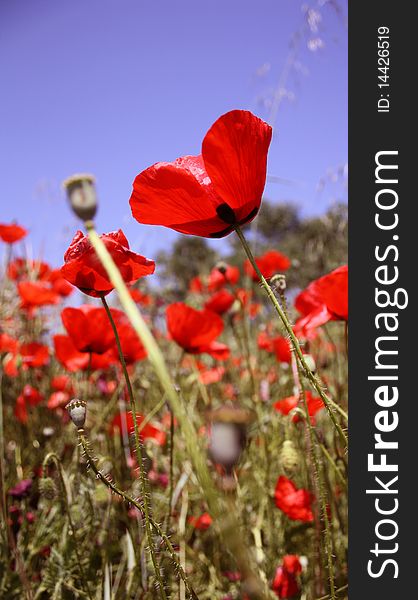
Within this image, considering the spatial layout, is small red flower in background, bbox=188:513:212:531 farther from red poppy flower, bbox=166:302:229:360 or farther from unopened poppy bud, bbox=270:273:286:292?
unopened poppy bud, bbox=270:273:286:292

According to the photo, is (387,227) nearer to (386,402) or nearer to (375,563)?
(386,402)

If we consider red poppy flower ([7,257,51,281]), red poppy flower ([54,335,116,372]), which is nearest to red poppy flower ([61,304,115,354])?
red poppy flower ([54,335,116,372])

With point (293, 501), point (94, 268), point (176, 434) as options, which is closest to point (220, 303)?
point (176, 434)

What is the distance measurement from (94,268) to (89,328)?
48 cm

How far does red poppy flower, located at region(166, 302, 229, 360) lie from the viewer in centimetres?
135

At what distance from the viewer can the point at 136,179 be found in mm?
617

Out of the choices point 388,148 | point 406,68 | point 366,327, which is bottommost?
point 366,327

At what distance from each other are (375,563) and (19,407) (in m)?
1.34

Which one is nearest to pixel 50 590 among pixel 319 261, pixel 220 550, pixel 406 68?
pixel 220 550

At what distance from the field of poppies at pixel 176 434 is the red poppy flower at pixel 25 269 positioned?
1 cm

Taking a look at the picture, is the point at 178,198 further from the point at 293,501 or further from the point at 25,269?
the point at 25,269

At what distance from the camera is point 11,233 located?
2.29 meters

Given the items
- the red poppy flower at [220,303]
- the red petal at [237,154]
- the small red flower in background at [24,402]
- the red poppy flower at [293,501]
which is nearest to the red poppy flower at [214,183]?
the red petal at [237,154]

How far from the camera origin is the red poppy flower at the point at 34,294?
197cm
